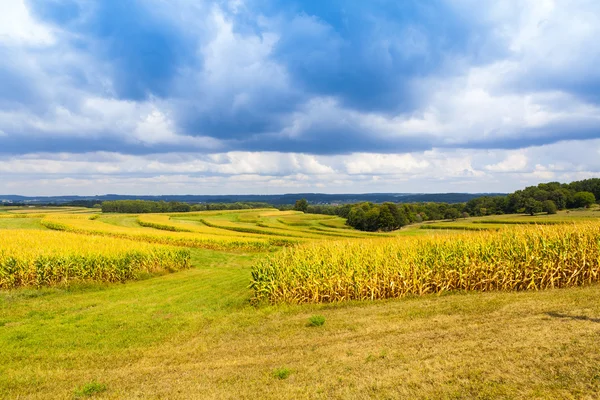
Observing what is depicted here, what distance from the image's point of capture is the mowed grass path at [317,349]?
5.48 m

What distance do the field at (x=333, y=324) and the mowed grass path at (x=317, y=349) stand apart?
1.5 inches

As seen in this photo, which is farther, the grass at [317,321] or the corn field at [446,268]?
the corn field at [446,268]

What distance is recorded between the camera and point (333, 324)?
33.4ft

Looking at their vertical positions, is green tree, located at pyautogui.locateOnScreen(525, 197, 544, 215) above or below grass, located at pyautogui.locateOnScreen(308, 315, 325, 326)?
above

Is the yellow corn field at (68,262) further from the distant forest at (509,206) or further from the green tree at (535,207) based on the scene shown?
the distant forest at (509,206)

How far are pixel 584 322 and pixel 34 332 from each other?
14820mm

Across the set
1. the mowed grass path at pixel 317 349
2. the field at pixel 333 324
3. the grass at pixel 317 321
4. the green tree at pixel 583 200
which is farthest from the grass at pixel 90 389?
the green tree at pixel 583 200

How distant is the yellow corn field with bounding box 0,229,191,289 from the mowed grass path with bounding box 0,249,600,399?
4.54m

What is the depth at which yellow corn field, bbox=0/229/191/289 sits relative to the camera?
18.7 metres

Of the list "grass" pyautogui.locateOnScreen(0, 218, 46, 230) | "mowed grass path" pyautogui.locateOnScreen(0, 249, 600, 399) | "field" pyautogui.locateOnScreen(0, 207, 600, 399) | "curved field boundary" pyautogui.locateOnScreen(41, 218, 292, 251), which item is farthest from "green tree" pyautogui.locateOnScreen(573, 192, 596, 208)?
"grass" pyautogui.locateOnScreen(0, 218, 46, 230)

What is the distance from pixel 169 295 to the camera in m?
16.7

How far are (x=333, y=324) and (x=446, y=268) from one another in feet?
19.7

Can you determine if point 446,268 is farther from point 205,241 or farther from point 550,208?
point 550,208

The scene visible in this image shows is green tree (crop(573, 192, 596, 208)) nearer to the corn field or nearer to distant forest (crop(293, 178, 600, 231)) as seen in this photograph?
distant forest (crop(293, 178, 600, 231))
